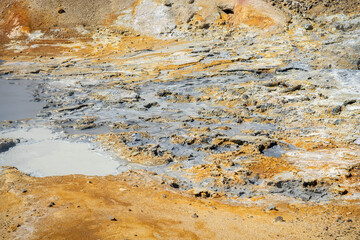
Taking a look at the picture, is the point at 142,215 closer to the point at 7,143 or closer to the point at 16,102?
the point at 7,143

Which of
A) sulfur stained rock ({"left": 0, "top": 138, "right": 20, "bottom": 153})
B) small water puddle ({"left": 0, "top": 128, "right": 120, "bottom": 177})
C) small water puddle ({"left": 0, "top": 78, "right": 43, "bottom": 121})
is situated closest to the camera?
small water puddle ({"left": 0, "top": 128, "right": 120, "bottom": 177})

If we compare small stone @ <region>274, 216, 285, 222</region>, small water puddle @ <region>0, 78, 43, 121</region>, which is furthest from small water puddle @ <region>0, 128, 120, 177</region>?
small stone @ <region>274, 216, 285, 222</region>

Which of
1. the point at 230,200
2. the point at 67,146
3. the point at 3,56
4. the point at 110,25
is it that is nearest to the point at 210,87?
the point at 67,146

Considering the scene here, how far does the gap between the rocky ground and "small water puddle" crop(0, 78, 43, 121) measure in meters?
0.40

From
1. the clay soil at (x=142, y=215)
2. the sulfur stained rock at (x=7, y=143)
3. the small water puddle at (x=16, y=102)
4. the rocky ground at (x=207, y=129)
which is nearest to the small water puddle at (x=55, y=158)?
the sulfur stained rock at (x=7, y=143)

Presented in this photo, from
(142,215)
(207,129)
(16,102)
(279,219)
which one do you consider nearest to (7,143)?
(16,102)

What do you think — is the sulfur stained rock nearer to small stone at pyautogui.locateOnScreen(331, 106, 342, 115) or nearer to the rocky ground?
the rocky ground

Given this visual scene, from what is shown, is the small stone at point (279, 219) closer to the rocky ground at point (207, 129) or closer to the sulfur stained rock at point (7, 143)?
the rocky ground at point (207, 129)

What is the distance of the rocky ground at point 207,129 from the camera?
17.4 ft

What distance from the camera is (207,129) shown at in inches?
Result: 388

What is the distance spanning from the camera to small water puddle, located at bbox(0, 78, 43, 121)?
1166 cm

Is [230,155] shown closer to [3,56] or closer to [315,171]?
[315,171]

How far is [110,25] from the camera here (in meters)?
24.2

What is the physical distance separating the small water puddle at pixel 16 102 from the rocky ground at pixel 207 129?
15.8 inches
